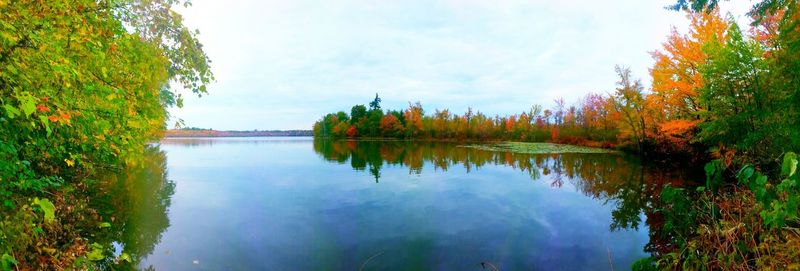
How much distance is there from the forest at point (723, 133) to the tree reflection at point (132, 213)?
876 centimetres

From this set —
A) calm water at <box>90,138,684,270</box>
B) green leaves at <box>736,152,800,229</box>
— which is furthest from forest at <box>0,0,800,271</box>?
calm water at <box>90,138,684,270</box>

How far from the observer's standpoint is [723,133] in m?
15.6

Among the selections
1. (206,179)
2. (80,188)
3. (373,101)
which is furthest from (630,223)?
(373,101)

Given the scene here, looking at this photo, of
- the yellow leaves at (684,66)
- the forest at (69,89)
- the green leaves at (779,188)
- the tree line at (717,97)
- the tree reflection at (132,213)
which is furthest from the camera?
the yellow leaves at (684,66)

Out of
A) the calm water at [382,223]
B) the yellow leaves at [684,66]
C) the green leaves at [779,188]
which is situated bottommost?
the calm water at [382,223]

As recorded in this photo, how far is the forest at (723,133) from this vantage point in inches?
173

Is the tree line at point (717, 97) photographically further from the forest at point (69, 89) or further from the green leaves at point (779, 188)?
the forest at point (69, 89)

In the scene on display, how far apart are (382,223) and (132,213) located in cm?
780

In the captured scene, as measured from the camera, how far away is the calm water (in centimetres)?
734

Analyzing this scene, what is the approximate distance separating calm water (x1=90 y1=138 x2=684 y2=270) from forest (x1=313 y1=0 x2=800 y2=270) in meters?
1.74

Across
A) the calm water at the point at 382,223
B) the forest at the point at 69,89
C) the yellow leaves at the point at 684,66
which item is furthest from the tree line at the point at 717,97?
the forest at the point at 69,89

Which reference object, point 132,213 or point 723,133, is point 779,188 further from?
point 723,133

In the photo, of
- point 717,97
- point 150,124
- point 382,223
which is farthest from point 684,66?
point 150,124

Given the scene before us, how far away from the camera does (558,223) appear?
10.1 metres
